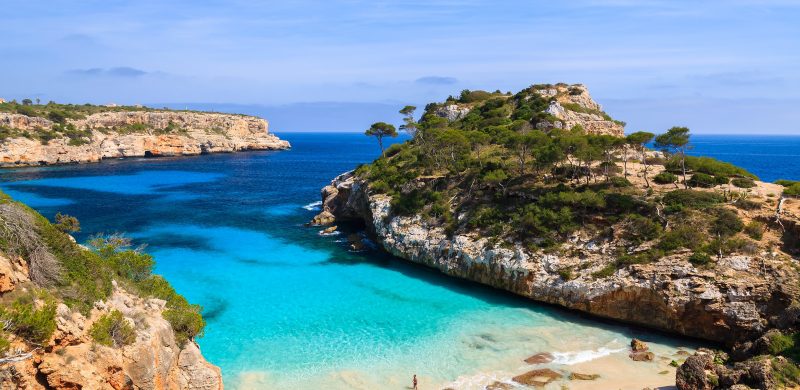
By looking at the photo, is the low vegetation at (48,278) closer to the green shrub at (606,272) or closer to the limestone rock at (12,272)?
the limestone rock at (12,272)

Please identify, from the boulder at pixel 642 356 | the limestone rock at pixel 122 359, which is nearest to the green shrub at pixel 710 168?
the boulder at pixel 642 356

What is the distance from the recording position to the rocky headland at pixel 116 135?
100250mm

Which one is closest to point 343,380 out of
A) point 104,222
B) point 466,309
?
point 466,309

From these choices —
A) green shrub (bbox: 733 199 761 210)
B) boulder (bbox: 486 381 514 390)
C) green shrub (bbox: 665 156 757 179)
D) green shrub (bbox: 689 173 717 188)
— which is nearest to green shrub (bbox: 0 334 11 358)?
boulder (bbox: 486 381 514 390)

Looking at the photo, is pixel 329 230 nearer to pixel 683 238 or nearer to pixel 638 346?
pixel 638 346

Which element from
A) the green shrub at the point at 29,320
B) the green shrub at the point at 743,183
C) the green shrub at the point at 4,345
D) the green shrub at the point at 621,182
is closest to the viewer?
the green shrub at the point at 4,345

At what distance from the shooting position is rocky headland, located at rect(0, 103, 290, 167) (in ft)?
329

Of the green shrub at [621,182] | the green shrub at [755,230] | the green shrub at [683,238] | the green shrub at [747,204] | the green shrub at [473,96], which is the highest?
the green shrub at [473,96]

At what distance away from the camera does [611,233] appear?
28578 mm

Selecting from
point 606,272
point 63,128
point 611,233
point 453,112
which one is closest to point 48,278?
point 606,272

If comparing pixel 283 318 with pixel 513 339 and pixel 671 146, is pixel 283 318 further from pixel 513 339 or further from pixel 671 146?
pixel 671 146

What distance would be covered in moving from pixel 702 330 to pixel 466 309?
41.1ft

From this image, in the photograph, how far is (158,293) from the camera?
18094mm

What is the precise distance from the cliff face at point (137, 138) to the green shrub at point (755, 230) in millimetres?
125712
